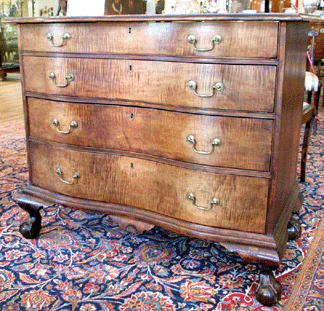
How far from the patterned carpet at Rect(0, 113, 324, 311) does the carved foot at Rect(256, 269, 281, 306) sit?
0.10ft

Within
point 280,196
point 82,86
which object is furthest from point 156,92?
point 280,196

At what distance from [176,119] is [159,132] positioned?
0.32 feet

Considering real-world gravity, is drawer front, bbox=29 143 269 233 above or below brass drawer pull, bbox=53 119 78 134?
below

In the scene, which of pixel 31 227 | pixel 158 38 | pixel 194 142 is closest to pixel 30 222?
pixel 31 227

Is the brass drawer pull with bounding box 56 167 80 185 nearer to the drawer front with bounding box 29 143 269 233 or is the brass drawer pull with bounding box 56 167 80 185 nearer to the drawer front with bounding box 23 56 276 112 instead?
the drawer front with bounding box 29 143 269 233

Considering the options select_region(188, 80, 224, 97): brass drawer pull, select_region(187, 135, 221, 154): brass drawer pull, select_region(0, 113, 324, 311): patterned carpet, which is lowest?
select_region(0, 113, 324, 311): patterned carpet

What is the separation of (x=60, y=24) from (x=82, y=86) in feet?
0.86

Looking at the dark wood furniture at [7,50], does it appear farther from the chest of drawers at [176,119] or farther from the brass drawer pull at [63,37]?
the brass drawer pull at [63,37]

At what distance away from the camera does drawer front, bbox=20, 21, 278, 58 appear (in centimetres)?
132

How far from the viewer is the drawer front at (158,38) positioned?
4.33 ft

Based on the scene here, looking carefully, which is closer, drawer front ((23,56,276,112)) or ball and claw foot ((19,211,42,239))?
drawer front ((23,56,276,112))

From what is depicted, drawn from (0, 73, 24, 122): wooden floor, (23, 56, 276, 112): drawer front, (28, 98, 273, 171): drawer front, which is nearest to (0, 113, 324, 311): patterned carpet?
(28, 98, 273, 171): drawer front

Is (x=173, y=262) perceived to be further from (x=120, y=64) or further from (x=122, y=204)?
(x=120, y=64)

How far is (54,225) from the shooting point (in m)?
2.12
